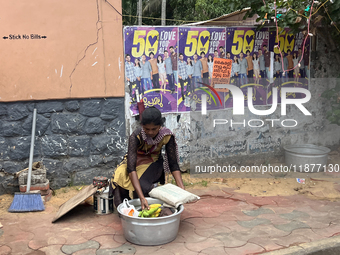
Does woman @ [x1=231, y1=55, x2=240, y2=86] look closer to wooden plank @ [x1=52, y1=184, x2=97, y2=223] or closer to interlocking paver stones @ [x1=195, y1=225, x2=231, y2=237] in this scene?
interlocking paver stones @ [x1=195, y1=225, x2=231, y2=237]

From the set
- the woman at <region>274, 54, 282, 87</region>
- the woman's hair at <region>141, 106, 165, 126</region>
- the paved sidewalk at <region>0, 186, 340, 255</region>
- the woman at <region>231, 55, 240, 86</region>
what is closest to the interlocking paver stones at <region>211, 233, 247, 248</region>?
the paved sidewalk at <region>0, 186, 340, 255</region>

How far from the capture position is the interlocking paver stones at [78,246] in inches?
125

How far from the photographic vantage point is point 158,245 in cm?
325

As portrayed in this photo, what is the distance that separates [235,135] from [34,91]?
3220mm

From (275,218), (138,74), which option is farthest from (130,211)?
(138,74)

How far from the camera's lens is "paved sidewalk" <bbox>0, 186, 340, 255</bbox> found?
3207 millimetres

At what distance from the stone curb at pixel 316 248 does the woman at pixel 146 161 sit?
1.18 metres

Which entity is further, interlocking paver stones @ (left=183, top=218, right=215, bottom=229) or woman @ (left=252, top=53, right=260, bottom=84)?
woman @ (left=252, top=53, right=260, bottom=84)

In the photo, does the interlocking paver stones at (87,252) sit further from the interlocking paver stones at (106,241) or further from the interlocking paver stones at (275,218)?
the interlocking paver stones at (275,218)

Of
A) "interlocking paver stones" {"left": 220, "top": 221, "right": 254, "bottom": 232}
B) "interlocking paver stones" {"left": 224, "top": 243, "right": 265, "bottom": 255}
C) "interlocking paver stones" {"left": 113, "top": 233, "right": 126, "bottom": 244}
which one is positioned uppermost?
"interlocking paver stones" {"left": 220, "top": 221, "right": 254, "bottom": 232}

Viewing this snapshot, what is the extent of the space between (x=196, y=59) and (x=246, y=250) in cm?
311

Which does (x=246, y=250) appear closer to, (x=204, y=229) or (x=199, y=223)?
(x=204, y=229)

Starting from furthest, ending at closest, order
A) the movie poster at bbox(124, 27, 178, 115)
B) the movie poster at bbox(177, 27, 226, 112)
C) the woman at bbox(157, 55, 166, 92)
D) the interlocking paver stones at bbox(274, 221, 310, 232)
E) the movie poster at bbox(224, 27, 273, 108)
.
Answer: the movie poster at bbox(224, 27, 273, 108) → the movie poster at bbox(177, 27, 226, 112) → the woman at bbox(157, 55, 166, 92) → the movie poster at bbox(124, 27, 178, 115) → the interlocking paver stones at bbox(274, 221, 310, 232)

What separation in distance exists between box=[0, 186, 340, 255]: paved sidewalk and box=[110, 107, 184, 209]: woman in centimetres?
46
